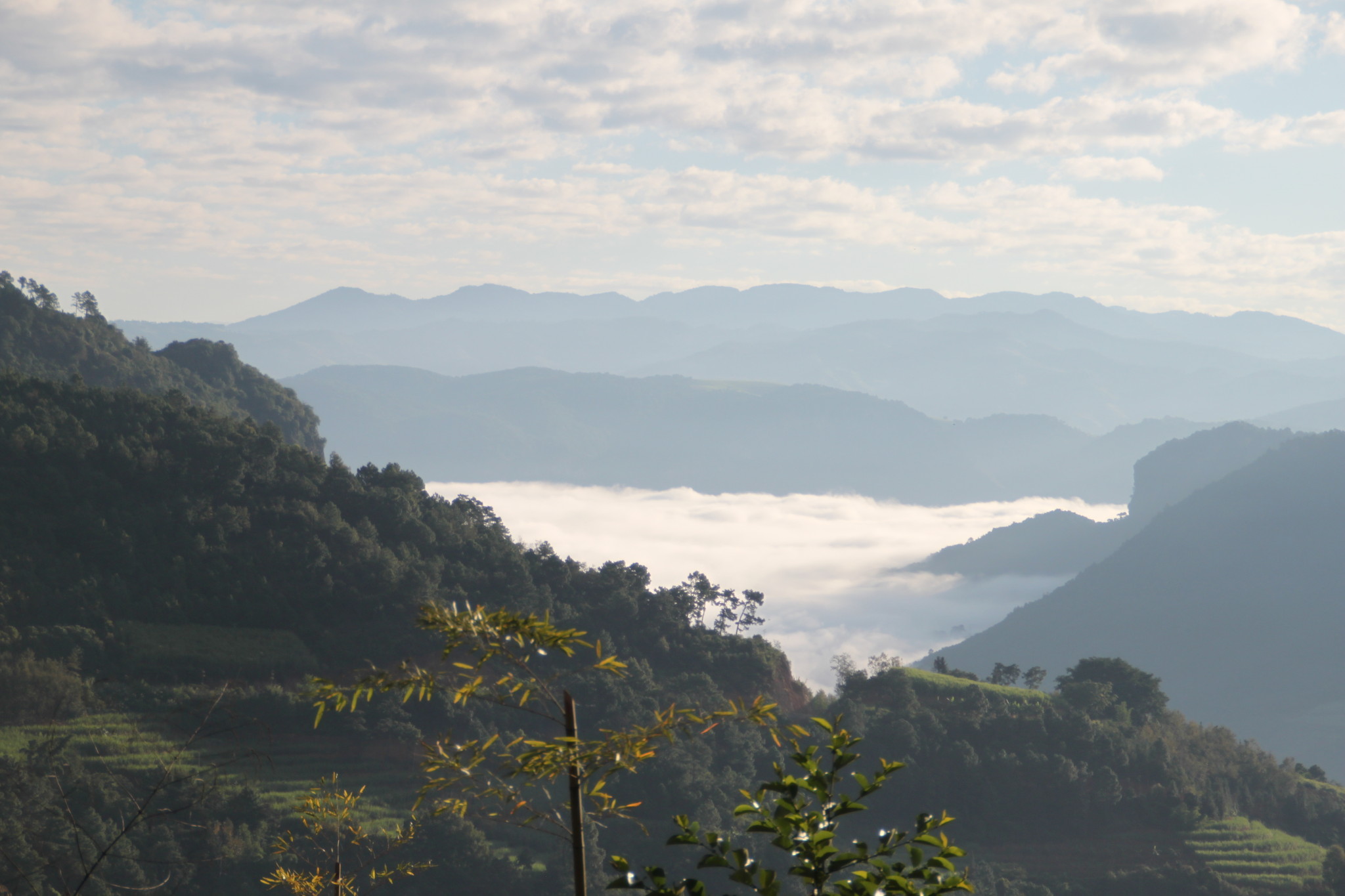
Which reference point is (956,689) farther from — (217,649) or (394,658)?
(217,649)

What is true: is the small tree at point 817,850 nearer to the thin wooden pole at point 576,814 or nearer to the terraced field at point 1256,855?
the thin wooden pole at point 576,814

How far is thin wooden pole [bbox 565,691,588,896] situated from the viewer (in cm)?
491

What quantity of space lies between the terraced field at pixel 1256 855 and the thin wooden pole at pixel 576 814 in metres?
73.0

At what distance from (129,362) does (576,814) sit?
11014 cm

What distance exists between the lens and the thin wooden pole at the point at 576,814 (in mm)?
4914

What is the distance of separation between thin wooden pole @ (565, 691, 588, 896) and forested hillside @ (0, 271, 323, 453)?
295 feet

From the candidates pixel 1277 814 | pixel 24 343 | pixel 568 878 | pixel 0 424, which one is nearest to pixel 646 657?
pixel 568 878

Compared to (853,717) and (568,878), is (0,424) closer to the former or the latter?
(568,878)

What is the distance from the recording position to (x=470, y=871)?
51250 mm

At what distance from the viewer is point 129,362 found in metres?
101

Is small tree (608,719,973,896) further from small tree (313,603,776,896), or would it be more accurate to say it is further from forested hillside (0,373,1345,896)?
forested hillside (0,373,1345,896)

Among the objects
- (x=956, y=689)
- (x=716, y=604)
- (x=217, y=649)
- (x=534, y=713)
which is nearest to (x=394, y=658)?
(x=217, y=649)

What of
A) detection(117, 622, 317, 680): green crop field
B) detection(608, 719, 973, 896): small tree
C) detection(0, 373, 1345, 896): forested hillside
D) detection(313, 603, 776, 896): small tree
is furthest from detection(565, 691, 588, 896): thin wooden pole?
detection(117, 622, 317, 680): green crop field

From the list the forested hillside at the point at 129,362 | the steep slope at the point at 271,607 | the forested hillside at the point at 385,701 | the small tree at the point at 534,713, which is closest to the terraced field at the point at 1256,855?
the forested hillside at the point at 385,701
